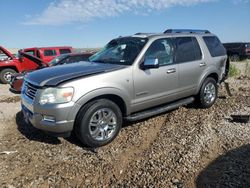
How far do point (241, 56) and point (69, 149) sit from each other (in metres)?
22.9

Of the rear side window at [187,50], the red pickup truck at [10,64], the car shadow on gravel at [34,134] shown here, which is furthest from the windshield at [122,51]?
the red pickup truck at [10,64]

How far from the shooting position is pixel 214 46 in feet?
24.6

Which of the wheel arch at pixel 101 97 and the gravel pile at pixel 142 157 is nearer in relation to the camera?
the gravel pile at pixel 142 157

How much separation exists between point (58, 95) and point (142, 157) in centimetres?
158

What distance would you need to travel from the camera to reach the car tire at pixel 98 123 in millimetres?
4828

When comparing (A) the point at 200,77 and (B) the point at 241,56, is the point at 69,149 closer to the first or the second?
(A) the point at 200,77

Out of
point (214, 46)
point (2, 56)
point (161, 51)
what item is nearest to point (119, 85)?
point (161, 51)

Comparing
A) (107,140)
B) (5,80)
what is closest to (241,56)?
(5,80)

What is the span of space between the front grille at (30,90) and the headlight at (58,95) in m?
0.35

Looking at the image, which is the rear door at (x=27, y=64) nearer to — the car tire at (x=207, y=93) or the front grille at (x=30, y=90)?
the front grille at (x=30, y=90)

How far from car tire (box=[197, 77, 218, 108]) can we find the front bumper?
11.5 ft

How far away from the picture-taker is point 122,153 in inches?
191

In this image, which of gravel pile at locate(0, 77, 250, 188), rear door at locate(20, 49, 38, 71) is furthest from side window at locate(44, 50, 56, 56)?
gravel pile at locate(0, 77, 250, 188)

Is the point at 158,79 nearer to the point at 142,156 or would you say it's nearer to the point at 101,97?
the point at 101,97
